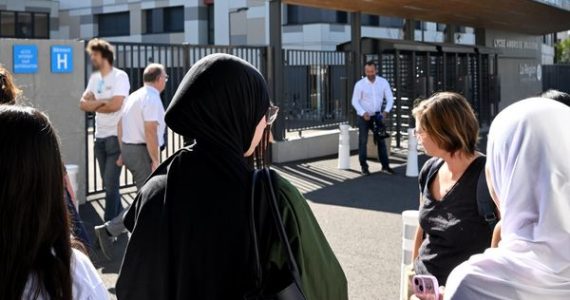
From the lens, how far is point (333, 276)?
7.27 feet

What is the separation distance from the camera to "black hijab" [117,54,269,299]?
2.17 m

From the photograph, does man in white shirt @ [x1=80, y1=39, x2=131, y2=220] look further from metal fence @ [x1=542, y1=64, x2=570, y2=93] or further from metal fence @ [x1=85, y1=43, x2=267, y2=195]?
metal fence @ [x1=542, y1=64, x2=570, y2=93]

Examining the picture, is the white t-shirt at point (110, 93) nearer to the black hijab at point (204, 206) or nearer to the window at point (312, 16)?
the black hijab at point (204, 206)

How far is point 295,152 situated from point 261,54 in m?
2.10

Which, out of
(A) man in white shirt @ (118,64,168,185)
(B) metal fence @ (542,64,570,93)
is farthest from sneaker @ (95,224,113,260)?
(B) metal fence @ (542,64,570,93)

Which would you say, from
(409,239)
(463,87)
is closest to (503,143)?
(409,239)

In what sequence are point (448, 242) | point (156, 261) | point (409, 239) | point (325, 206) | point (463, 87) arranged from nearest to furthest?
point (156, 261) → point (448, 242) → point (409, 239) → point (325, 206) → point (463, 87)

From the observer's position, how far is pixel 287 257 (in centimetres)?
212

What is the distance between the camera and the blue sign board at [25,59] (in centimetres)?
839

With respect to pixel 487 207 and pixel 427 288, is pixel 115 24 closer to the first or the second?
pixel 487 207

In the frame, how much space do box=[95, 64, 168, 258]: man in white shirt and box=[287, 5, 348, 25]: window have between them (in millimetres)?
29918

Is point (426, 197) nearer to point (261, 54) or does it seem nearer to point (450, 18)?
point (261, 54)

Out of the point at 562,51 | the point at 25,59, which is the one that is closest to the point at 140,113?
the point at 25,59

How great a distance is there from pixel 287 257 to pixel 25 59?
725cm
